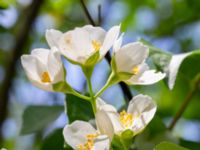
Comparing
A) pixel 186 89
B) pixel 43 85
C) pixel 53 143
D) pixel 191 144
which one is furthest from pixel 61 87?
pixel 186 89

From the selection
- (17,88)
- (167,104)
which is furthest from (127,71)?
(17,88)

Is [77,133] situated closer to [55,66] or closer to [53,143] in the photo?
[55,66]

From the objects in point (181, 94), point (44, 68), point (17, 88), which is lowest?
point (17, 88)

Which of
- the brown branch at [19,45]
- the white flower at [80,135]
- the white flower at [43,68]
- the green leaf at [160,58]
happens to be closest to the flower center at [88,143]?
the white flower at [80,135]

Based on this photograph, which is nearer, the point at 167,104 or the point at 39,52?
the point at 39,52

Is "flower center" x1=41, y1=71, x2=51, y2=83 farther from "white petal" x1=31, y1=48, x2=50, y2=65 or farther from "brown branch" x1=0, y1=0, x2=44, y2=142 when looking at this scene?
"brown branch" x1=0, y1=0, x2=44, y2=142

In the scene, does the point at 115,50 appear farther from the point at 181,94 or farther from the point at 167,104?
the point at 167,104

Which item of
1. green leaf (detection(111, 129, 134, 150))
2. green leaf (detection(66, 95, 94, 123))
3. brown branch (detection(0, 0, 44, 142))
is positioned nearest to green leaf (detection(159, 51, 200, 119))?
green leaf (detection(66, 95, 94, 123))
